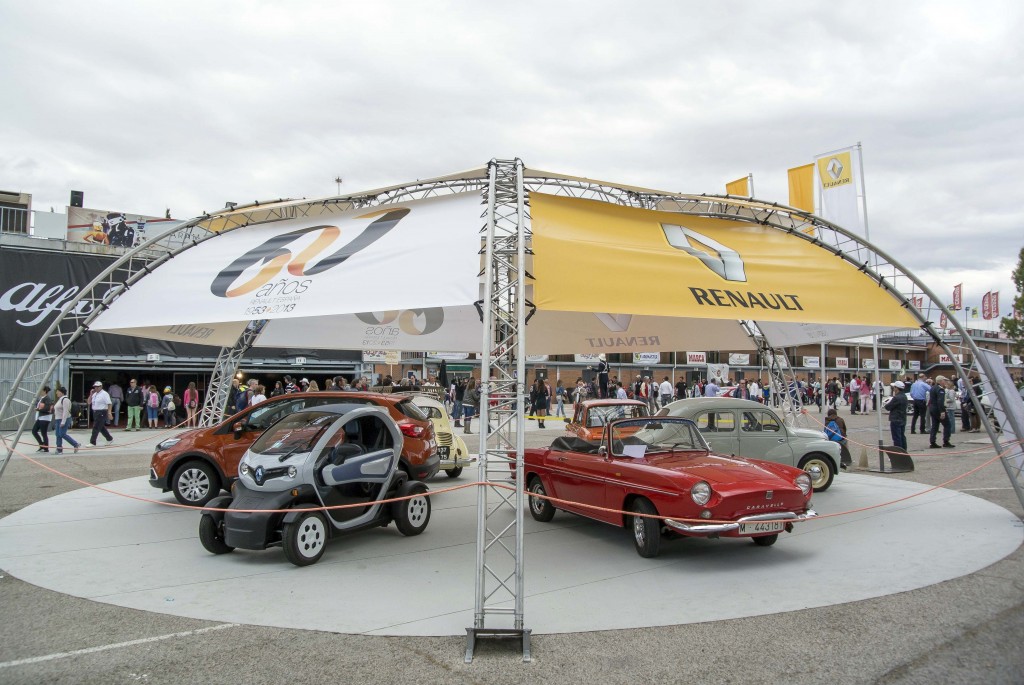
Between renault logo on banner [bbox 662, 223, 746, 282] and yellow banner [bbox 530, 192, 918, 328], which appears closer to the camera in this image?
yellow banner [bbox 530, 192, 918, 328]

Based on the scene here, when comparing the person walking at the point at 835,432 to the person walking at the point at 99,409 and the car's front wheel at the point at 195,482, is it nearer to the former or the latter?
the car's front wheel at the point at 195,482

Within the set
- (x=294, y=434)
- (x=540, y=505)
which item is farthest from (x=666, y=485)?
(x=294, y=434)

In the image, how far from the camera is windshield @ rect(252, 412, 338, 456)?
8.05m

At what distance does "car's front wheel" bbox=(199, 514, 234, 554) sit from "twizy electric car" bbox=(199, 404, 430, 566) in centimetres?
1

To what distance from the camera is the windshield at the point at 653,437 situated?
8727 millimetres

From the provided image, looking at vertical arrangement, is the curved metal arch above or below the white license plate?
above

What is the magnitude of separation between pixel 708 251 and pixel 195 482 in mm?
8292

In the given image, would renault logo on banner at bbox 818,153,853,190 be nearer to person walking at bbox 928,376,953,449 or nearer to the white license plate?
person walking at bbox 928,376,953,449

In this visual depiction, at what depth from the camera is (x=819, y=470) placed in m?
12.5

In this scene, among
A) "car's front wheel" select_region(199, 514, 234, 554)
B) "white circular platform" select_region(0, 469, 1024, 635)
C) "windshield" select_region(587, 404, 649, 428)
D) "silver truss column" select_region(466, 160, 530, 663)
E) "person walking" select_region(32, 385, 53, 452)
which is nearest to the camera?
"silver truss column" select_region(466, 160, 530, 663)

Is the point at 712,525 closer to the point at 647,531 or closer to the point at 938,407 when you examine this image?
the point at 647,531

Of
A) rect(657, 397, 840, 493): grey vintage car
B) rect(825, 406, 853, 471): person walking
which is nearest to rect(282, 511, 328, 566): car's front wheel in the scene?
rect(657, 397, 840, 493): grey vintage car

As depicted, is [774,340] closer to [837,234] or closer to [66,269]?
[837,234]

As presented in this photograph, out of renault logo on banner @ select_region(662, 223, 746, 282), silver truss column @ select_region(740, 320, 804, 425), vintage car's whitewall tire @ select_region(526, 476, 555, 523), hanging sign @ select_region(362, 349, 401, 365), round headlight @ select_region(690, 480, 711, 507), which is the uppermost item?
renault logo on banner @ select_region(662, 223, 746, 282)
